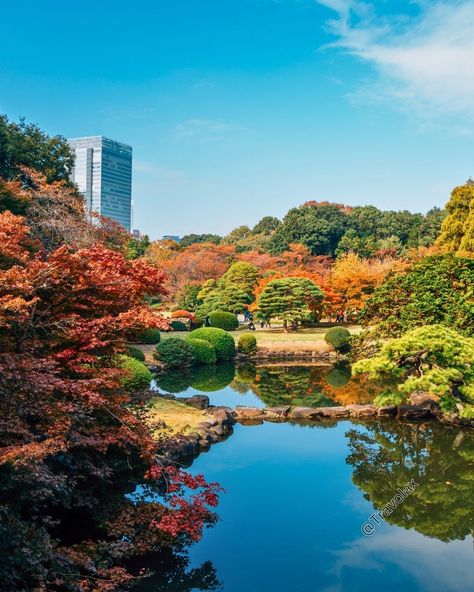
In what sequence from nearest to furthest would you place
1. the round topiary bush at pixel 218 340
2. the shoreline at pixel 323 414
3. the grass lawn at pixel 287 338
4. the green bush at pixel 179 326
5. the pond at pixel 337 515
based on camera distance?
the pond at pixel 337 515 → the shoreline at pixel 323 414 → the round topiary bush at pixel 218 340 → the grass lawn at pixel 287 338 → the green bush at pixel 179 326

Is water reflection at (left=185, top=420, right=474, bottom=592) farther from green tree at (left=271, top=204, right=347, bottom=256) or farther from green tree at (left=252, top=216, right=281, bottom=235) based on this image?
green tree at (left=252, top=216, right=281, bottom=235)

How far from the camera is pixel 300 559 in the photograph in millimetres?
5699

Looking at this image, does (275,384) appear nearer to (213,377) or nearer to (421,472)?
(213,377)

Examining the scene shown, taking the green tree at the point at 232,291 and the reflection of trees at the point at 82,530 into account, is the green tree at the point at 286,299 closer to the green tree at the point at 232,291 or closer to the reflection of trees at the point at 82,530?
the green tree at the point at 232,291

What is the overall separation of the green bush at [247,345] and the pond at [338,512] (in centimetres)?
1029

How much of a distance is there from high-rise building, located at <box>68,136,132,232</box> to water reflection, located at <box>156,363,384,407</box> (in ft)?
296

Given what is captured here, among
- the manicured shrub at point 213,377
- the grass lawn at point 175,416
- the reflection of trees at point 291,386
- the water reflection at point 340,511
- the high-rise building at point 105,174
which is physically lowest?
the manicured shrub at point 213,377

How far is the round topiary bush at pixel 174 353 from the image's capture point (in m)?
18.2

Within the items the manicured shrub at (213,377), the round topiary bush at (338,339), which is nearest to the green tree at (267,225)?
the round topiary bush at (338,339)

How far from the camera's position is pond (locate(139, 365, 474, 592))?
211 inches

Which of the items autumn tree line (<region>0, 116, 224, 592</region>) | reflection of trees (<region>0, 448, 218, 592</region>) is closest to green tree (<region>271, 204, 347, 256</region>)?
autumn tree line (<region>0, 116, 224, 592</region>)

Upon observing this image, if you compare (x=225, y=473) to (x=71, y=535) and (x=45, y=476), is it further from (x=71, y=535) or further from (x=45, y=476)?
(x=45, y=476)

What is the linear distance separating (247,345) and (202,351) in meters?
2.73

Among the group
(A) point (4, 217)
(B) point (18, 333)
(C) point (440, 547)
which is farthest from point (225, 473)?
(A) point (4, 217)
